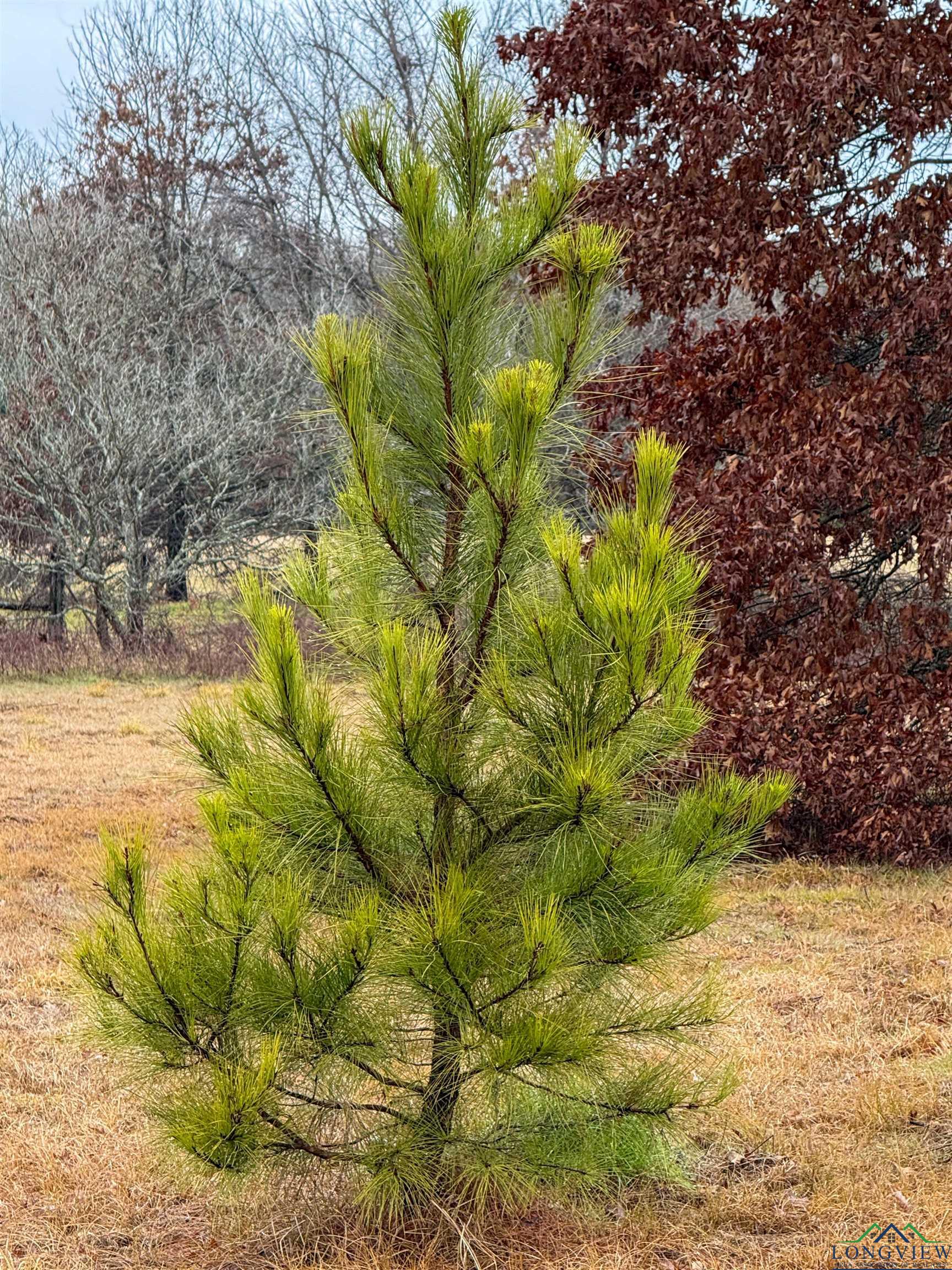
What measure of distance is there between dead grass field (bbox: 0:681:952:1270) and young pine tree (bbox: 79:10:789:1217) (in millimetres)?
205

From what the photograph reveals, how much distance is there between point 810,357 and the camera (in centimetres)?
716

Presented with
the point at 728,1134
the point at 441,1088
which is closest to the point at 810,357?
the point at 728,1134

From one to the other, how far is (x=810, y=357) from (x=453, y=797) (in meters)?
4.77

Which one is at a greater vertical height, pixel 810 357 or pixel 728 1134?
pixel 810 357

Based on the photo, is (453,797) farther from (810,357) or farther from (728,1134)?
(810,357)

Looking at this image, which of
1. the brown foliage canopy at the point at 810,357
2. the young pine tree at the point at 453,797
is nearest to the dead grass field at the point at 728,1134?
the young pine tree at the point at 453,797

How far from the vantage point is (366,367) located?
341 centimetres

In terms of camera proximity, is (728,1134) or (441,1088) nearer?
(441,1088)

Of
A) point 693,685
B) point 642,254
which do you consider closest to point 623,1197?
point 693,685

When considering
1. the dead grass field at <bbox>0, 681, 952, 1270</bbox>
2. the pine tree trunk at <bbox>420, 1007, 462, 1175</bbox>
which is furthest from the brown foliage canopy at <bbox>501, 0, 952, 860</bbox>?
the pine tree trunk at <bbox>420, 1007, 462, 1175</bbox>

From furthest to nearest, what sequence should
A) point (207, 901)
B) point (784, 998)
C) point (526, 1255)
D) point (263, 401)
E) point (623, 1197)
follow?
point (263, 401) → point (784, 998) → point (623, 1197) → point (526, 1255) → point (207, 901)

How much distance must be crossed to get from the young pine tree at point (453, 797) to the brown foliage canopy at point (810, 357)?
3.21 metres

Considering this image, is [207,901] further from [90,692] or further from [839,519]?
[90,692]

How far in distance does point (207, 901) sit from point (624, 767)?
1146 mm
